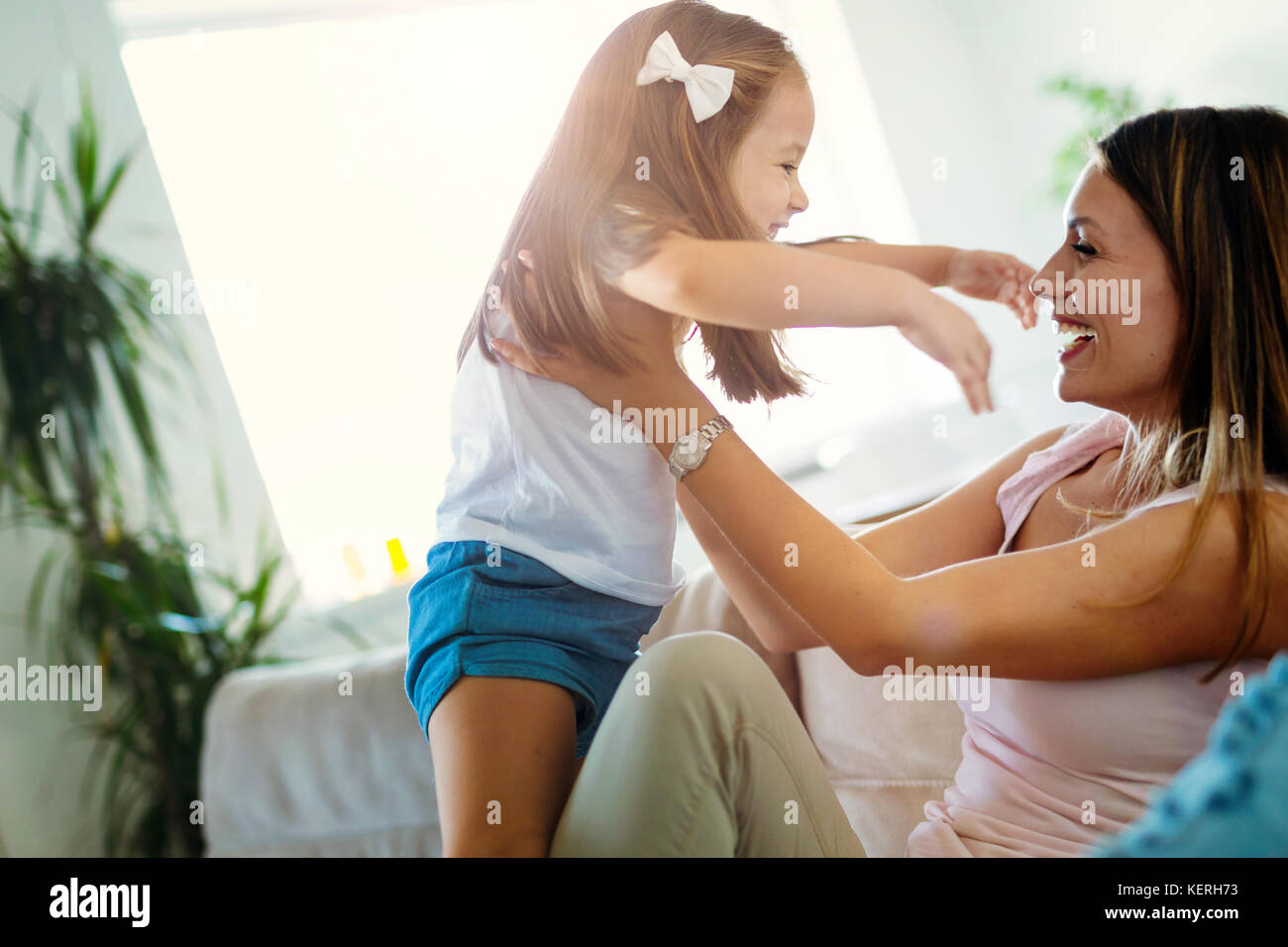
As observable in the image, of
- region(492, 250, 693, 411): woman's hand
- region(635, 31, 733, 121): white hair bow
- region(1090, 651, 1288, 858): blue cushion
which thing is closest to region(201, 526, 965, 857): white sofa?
region(492, 250, 693, 411): woman's hand

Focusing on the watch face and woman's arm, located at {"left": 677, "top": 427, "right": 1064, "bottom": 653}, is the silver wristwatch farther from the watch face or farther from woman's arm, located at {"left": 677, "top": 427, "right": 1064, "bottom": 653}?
woman's arm, located at {"left": 677, "top": 427, "right": 1064, "bottom": 653}

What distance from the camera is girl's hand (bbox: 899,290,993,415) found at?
0.83 m

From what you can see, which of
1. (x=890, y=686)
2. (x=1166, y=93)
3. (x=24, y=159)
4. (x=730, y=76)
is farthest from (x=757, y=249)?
(x=1166, y=93)

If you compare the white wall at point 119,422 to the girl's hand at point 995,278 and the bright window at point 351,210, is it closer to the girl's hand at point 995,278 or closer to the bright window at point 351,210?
the bright window at point 351,210

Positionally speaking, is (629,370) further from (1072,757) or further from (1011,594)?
(1072,757)

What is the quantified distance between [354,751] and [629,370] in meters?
0.98

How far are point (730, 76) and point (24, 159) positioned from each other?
1.80 m

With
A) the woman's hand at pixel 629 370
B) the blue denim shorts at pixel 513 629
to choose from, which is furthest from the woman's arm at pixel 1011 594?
the blue denim shorts at pixel 513 629

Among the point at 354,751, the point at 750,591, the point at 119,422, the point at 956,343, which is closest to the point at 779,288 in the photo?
the point at 956,343

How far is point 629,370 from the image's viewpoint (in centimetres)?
105

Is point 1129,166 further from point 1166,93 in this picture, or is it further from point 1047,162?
point 1047,162

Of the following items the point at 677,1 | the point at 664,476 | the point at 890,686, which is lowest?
the point at 890,686

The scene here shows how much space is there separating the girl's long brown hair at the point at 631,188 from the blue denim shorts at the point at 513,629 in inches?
10.2

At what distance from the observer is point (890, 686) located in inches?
59.6
